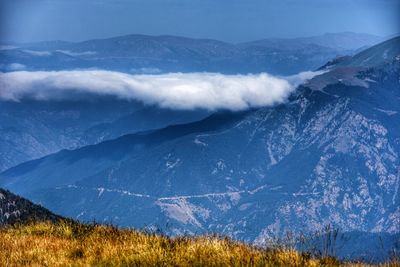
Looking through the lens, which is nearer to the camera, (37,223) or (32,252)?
(32,252)

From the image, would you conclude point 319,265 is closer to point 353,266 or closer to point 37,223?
point 353,266

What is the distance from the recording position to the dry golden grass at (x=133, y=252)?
11.3 meters

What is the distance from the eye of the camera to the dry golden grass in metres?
11.3

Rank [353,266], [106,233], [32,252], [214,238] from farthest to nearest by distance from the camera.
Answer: [106,233] < [214,238] < [32,252] < [353,266]

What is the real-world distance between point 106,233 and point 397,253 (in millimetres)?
6973

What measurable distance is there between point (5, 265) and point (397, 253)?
6.63 m

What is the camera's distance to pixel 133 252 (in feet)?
40.1

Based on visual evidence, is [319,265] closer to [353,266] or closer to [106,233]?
[353,266]

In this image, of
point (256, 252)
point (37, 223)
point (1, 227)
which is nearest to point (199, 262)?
point (256, 252)

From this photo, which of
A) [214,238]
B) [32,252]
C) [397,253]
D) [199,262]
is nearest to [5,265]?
[32,252]

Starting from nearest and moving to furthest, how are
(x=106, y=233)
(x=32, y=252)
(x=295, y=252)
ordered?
(x=295, y=252)
(x=32, y=252)
(x=106, y=233)

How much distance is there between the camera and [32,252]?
1270 centimetres

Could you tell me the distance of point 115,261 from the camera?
461 inches

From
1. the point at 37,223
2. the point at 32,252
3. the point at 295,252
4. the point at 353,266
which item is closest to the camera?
the point at 353,266
